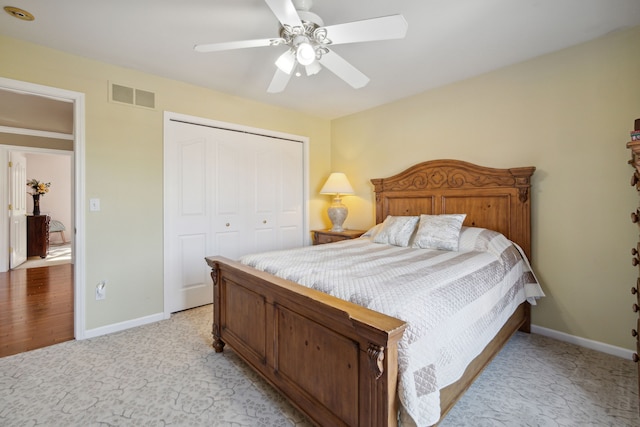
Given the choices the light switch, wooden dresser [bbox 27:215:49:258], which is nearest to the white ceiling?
the light switch

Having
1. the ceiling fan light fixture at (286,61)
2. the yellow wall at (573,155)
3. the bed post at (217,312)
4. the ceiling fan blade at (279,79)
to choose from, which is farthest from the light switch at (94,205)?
the yellow wall at (573,155)

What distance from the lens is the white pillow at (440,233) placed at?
253 centimetres

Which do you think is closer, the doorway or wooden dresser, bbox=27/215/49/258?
the doorway

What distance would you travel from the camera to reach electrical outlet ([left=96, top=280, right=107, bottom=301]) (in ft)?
8.54

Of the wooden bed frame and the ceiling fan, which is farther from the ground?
the ceiling fan

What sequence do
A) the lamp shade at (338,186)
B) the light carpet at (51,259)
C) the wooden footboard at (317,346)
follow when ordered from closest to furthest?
1. the wooden footboard at (317,346)
2. the lamp shade at (338,186)
3. the light carpet at (51,259)

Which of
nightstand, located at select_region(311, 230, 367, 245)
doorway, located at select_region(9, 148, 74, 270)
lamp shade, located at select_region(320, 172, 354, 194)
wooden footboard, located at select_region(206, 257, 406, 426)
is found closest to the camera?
wooden footboard, located at select_region(206, 257, 406, 426)

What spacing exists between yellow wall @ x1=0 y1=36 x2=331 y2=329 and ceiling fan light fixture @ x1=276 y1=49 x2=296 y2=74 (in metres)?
1.63

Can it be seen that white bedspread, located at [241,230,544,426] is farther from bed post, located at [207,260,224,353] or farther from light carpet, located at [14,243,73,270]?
light carpet, located at [14,243,73,270]

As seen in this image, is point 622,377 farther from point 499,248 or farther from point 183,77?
point 183,77

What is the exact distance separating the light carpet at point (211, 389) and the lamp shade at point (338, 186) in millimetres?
2254

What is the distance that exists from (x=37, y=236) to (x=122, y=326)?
4.93 meters

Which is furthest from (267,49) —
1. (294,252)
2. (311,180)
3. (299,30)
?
(311,180)

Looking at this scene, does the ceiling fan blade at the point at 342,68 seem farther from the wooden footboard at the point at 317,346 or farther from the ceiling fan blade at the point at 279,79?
the wooden footboard at the point at 317,346
